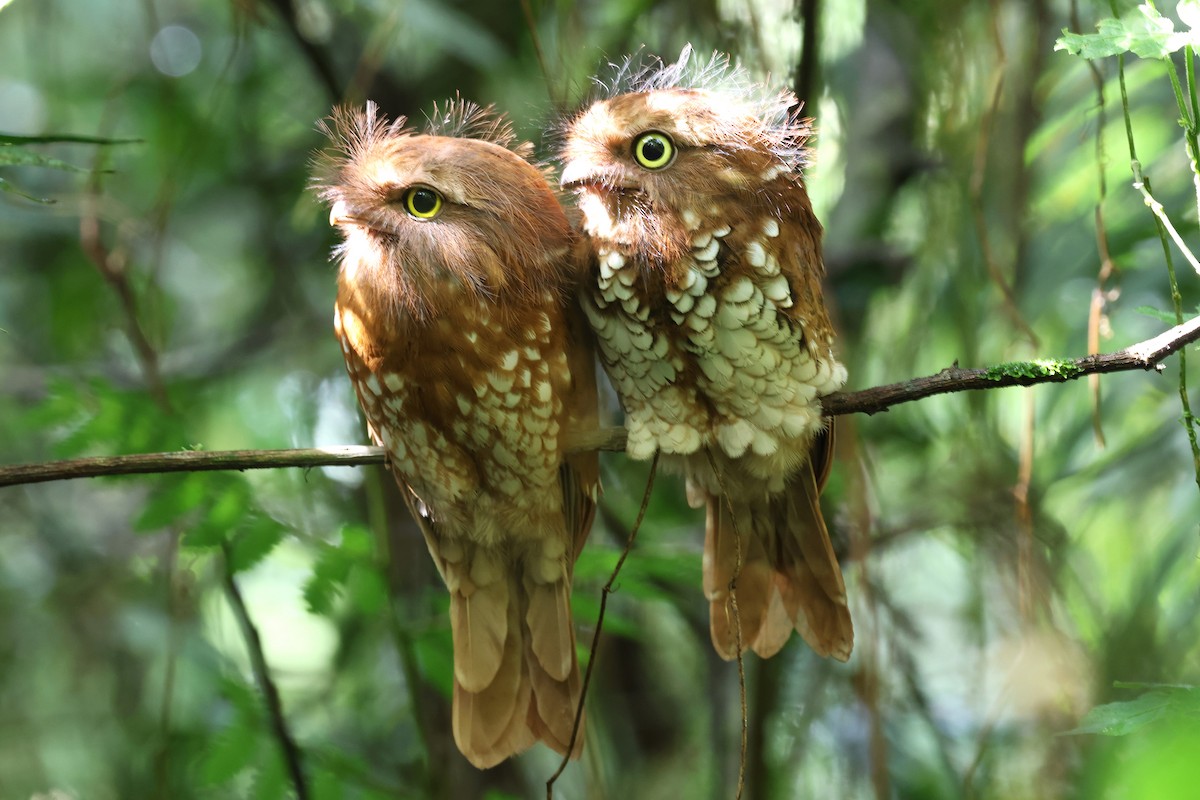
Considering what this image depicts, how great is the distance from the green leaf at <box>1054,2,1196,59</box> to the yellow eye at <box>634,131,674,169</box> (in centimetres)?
60

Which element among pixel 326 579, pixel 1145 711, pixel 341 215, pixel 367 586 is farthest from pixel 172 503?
pixel 1145 711

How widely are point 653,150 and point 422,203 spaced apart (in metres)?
0.39

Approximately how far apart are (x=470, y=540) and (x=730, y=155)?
0.89m

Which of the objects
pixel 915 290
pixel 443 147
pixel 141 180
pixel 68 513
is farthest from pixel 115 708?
pixel 915 290

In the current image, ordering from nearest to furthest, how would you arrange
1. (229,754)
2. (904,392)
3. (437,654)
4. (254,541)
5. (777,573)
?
(904,392) → (777,573) → (254,541) → (229,754) → (437,654)

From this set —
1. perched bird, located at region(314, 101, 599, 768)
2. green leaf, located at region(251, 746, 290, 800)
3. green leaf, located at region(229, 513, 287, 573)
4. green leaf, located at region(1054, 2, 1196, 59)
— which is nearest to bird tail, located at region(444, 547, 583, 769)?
perched bird, located at region(314, 101, 599, 768)

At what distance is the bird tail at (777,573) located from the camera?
79.4 inches

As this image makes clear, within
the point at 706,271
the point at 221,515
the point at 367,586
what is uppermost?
the point at 706,271

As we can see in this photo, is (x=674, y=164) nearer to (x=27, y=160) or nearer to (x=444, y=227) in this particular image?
(x=444, y=227)

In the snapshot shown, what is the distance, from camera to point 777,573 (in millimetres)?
2076

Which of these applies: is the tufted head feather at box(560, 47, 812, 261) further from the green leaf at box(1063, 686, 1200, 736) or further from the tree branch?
the green leaf at box(1063, 686, 1200, 736)

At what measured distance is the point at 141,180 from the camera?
12.9 feet

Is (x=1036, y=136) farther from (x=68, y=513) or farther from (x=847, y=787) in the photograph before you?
(x=68, y=513)

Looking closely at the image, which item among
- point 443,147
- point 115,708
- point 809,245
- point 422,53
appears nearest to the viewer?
point 443,147
